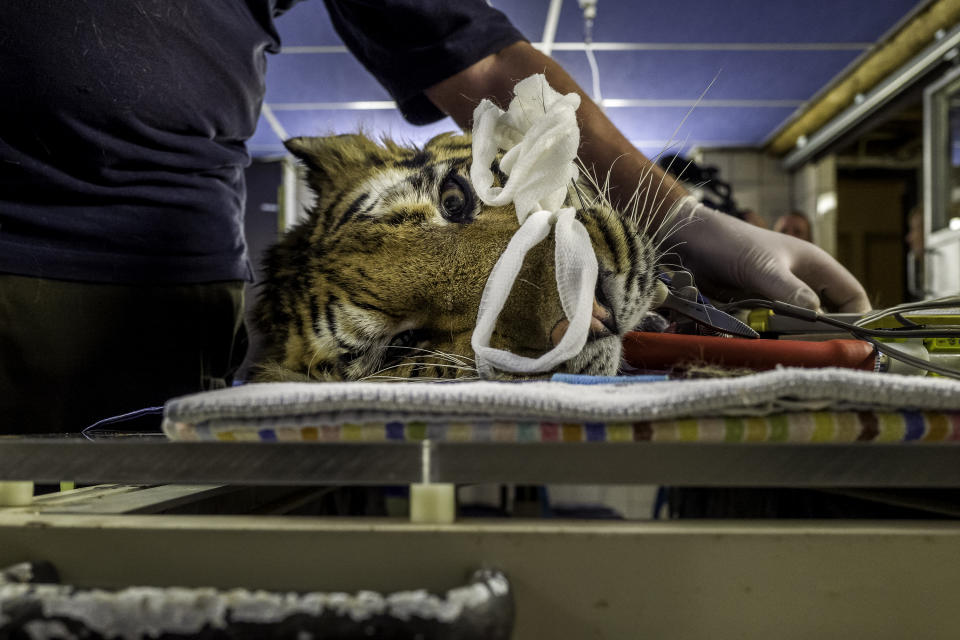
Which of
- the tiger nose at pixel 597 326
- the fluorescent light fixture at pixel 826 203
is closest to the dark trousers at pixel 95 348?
the tiger nose at pixel 597 326

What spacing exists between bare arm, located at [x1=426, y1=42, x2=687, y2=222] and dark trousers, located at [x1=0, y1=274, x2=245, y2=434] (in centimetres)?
42

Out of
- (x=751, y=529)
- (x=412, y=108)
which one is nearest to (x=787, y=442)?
(x=751, y=529)

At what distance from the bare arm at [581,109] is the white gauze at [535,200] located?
86mm

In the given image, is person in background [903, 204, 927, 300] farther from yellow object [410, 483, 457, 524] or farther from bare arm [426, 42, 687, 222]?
yellow object [410, 483, 457, 524]

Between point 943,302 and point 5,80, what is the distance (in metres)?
0.89

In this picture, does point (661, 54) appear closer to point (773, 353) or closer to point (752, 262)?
point (752, 262)

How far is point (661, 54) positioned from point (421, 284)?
297cm

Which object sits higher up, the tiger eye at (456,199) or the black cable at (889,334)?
the tiger eye at (456,199)

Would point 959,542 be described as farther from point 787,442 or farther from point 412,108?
point 412,108

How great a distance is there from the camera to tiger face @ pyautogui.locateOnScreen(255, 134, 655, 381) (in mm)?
477

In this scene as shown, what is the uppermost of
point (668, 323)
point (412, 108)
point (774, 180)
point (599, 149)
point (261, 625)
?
point (774, 180)

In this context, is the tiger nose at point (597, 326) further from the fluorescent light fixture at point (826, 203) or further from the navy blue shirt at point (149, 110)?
the fluorescent light fixture at point (826, 203)

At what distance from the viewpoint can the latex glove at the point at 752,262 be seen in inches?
24.8

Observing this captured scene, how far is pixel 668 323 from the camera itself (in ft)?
1.89
